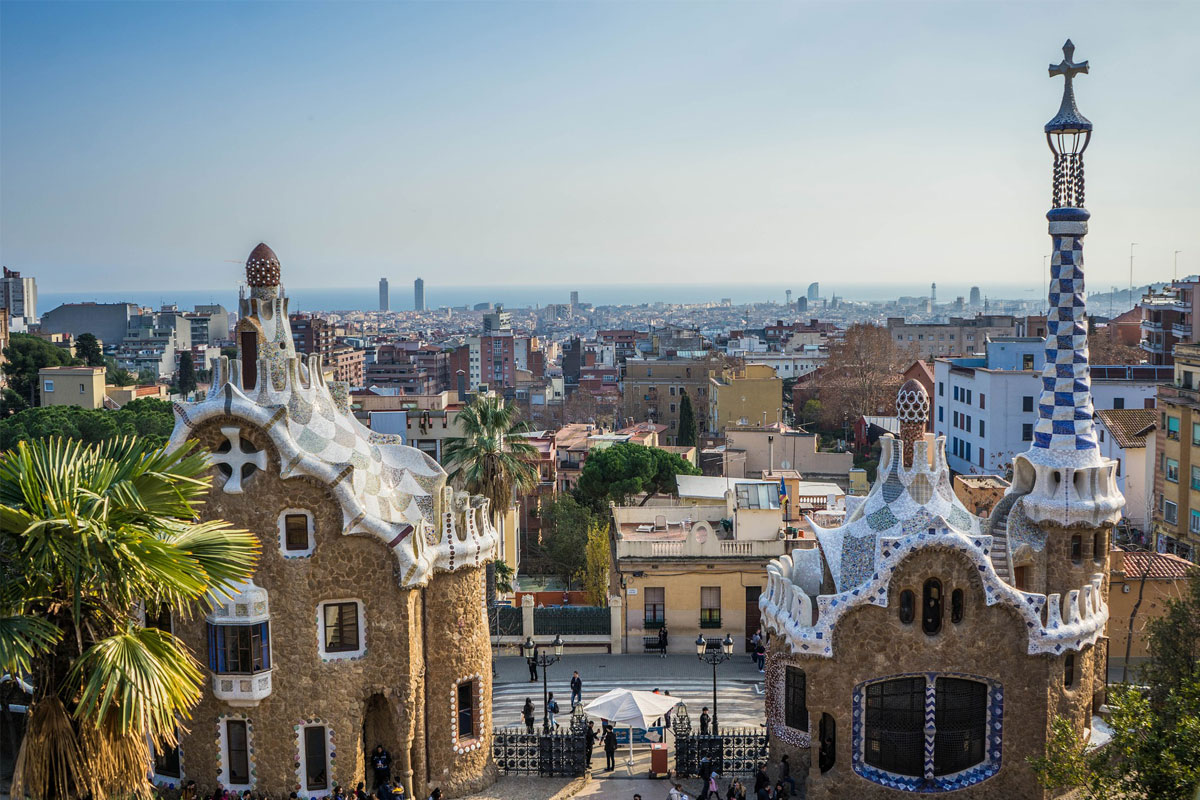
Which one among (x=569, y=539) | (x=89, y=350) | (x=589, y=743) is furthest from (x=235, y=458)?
(x=89, y=350)

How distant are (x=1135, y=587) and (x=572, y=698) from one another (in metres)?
16.8

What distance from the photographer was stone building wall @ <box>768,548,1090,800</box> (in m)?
24.2

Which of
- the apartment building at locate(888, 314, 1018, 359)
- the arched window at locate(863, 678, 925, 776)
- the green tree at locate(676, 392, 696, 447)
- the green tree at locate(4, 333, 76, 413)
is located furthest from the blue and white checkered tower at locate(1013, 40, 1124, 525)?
the apartment building at locate(888, 314, 1018, 359)

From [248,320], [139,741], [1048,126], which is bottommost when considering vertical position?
[139,741]

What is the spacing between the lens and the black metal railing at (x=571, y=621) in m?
36.4

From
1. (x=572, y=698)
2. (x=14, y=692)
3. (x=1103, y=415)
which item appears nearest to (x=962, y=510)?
(x=572, y=698)

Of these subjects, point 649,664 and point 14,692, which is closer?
point 14,692

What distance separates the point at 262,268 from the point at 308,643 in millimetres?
8230

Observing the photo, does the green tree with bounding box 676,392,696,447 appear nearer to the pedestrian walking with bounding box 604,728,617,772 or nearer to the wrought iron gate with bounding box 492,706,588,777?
the pedestrian walking with bounding box 604,728,617,772

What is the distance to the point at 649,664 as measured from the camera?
1380 inches

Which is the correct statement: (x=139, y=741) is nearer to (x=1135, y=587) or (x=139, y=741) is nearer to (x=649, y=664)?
(x=649, y=664)

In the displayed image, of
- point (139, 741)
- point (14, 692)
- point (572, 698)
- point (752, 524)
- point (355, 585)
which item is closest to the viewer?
point (139, 741)

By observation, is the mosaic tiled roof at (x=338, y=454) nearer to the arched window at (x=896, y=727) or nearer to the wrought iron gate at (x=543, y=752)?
the wrought iron gate at (x=543, y=752)

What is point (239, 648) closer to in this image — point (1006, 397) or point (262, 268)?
point (262, 268)
